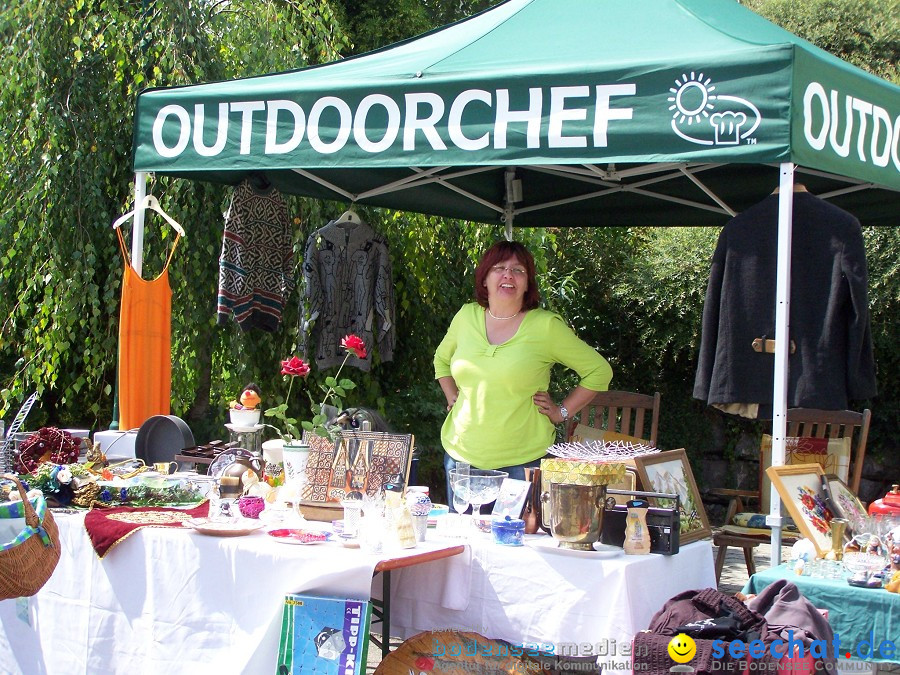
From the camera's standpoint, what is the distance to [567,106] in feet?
10.6

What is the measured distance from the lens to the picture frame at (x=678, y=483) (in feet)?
9.53

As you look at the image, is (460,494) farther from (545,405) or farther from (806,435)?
(806,435)

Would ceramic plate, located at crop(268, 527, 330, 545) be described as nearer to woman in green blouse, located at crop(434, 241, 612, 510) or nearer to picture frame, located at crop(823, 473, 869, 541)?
woman in green blouse, located at crop(434, 241, 612, 510)

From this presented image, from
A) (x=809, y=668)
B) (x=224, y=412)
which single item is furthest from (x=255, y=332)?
(x=809, y=668)

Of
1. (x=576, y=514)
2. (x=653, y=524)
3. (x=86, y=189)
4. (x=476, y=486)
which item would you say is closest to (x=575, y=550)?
(x=576, y=514)

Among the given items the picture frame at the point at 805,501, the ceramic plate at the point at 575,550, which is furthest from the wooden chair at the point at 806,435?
the ceramic plate at the point at 575,550

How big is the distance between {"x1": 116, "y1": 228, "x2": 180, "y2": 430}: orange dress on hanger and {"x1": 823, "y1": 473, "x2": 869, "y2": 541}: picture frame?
113 inches

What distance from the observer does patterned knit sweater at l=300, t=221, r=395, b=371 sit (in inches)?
213

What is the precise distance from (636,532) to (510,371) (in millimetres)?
1007

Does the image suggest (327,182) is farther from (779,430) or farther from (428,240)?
(779,430)

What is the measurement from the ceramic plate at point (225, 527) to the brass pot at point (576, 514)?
35.2 inches

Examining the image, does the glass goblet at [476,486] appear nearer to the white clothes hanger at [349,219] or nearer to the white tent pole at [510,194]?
the white tent pole at [510,194]

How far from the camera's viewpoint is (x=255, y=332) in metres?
6.00

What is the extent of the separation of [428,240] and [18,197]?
2.50 metres
